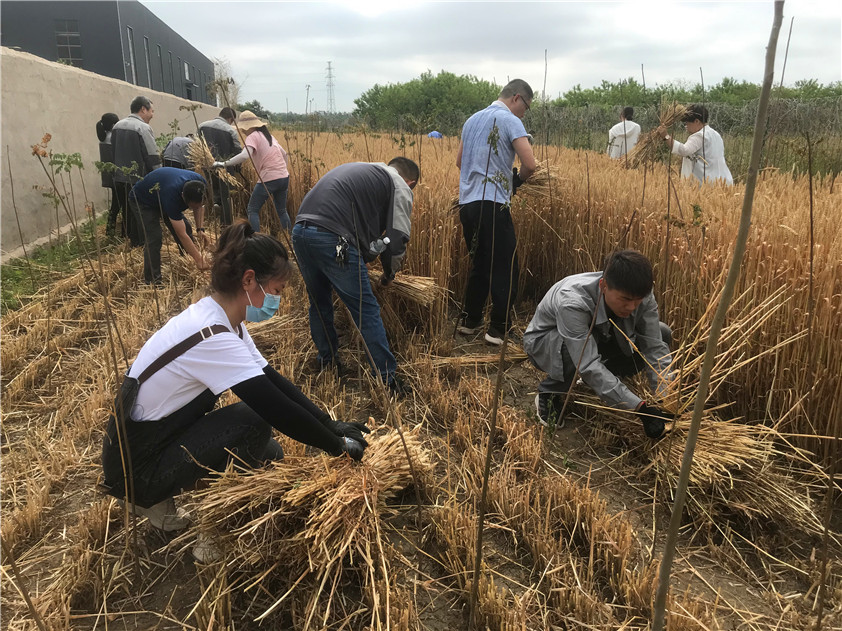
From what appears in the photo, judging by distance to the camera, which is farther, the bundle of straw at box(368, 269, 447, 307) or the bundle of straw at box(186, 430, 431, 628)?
the bundle of straw at box(368, 269, 447, 307)

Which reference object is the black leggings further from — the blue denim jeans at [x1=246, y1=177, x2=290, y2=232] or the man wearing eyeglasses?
the blue denim jeans at [x1=246, y1=177, x2=290, y2=232]

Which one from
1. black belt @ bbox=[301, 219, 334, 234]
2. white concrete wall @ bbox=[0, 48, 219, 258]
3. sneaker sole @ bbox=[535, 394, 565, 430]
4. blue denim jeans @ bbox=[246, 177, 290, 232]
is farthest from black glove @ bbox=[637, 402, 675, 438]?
white concrete wall @ bbox=[0, 48, 219, 258]

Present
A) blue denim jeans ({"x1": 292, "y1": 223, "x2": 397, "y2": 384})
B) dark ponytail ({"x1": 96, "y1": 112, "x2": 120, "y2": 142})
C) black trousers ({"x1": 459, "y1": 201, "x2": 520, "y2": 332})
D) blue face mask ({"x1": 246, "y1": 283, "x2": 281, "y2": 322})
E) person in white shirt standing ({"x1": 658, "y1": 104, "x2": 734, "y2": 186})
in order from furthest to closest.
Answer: dark ponytail ({"x1": 96, "y1": 112, "x2": 120, "y2": 142})
person in white shirt standing ({"x1": 658, "y1": 104, "x2": 734, "y2": 186})
black trousers ({"x1": 459, "y1": 201, "x2": 520, "y2": 332})
blue denim jeans ({"x1": 292, "y1": 223, "x2": 397, "y2": 384})
blue face mask ({"x1": 246, "y1": 283, "x2": 281, "y2": 322})

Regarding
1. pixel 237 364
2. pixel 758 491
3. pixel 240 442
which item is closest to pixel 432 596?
pixel 240 442

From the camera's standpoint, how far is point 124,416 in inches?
72.1

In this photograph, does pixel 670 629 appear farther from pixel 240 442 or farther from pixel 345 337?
pixel 345 337

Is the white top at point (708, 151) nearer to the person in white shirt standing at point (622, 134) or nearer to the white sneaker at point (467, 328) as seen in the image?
the person in white shirt standing at point (622, 134)

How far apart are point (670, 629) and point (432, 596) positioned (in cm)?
78

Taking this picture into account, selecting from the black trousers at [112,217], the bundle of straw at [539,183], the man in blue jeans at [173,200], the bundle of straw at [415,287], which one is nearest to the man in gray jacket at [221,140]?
the black trousers at [112,217]

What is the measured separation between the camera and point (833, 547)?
2.04 m

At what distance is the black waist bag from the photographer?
1771 mm

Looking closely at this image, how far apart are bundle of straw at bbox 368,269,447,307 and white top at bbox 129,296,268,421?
1.82 m

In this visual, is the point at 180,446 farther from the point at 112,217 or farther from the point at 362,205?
the point at 112,217

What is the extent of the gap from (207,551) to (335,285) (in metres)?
1.66
